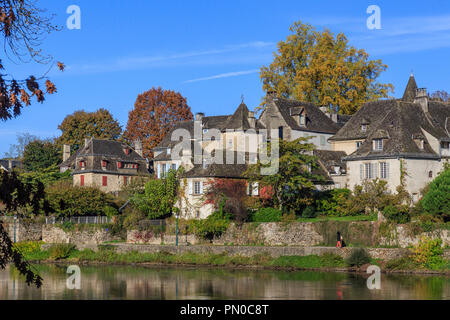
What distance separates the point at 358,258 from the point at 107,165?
40.0 meters

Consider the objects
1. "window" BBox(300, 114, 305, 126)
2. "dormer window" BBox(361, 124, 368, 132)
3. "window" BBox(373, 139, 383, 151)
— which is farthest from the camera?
"window" BBox(300, 114, 305, 126)

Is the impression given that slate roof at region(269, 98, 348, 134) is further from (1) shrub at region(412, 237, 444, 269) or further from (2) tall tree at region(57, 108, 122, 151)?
(2) tall tree at region(57, 108, 122, 151)

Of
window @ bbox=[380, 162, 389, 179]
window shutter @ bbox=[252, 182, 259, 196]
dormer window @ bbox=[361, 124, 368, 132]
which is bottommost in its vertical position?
window shutter @ bbox=[252, 182, 259, 196]

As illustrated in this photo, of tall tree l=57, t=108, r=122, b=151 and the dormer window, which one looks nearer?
the dormer window

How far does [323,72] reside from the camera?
7188 centimetres

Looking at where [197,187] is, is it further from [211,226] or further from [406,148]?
[406,148]

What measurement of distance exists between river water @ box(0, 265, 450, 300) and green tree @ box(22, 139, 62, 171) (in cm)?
4488

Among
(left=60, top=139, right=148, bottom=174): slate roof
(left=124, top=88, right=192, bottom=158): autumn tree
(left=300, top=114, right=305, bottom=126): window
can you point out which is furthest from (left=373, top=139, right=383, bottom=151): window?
(left=124, top=88, right=192, bottom=158): autumn tree

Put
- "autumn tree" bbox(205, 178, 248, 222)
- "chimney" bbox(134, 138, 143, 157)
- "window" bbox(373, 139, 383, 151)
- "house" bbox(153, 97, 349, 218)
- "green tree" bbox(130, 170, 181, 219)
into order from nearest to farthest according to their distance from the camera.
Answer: "autumn tree" bbox(205, 178, 248, 222), "window" bbox(373, 139, 383, 151), "house" bbox(153, 97, 349, 218), "green tree" bbox(130, 170, 181, 219), "chimney" bbox(134, 138, 143, 157)

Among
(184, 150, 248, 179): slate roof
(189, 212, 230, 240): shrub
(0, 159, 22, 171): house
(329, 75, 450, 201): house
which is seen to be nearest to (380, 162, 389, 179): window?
(329, 75, 450, 201): house

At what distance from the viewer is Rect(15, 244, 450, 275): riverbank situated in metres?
40.9

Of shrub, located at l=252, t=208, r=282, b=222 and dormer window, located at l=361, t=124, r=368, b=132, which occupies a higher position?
dormer window, located at l=361, t=124, r=368, b=132

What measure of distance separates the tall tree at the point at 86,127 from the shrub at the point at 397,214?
5300cm
